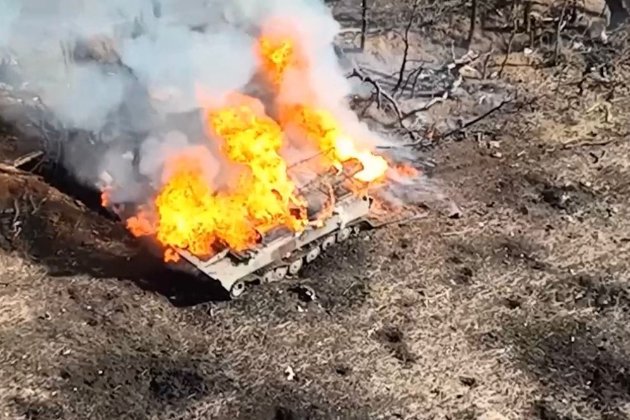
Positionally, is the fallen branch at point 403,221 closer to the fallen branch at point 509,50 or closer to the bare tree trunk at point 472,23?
the fallen branch at point 509,50

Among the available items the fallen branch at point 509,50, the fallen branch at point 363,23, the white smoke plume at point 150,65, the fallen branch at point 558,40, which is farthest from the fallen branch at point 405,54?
the fallen branch at point 558,40

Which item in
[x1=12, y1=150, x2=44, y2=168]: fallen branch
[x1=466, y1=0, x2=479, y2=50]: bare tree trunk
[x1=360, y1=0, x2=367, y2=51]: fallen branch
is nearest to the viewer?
[x1=12, y1=150, x2=44, y2=168]: fallen branch

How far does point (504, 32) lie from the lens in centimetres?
2242

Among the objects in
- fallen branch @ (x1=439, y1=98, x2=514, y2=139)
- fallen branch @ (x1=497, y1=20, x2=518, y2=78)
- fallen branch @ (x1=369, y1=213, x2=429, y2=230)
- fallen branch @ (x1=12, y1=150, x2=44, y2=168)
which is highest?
fallen branch @ (x1=497, y1=20, x2=518, y2=78)

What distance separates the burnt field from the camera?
14062 millimetres

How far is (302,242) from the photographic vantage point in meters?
16.1

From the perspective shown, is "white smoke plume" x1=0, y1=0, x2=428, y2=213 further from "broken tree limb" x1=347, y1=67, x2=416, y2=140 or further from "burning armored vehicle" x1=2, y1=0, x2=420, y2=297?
"broken tree limb" x1=347, y1=67, x2=416, y2=140

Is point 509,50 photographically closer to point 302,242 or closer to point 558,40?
point 558,40

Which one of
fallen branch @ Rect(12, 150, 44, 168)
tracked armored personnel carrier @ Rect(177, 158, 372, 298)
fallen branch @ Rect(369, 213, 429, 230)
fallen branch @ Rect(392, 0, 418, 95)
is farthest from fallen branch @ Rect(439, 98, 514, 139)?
fallen branch @ Rect(12, 150, 44, 168)

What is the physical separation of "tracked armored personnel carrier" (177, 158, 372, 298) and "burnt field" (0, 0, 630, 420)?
0.23 meters

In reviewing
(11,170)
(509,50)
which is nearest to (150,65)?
(11,170)

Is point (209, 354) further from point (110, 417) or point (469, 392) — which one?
point (469, 392)

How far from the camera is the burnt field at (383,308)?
46.1 ft

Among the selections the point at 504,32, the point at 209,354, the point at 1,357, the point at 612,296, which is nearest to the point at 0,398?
the point at 1,357
